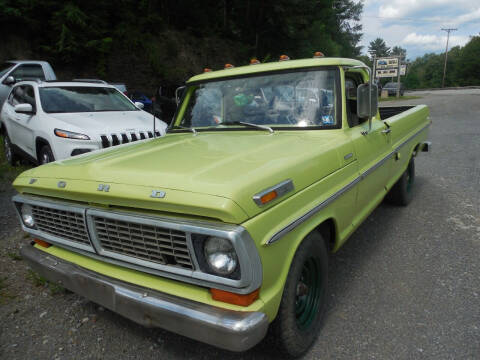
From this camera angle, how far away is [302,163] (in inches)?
90.9

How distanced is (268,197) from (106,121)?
4.51 m

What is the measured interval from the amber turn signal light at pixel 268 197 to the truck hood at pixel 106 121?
4027mm

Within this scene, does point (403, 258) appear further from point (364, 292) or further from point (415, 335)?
point (415, 335)

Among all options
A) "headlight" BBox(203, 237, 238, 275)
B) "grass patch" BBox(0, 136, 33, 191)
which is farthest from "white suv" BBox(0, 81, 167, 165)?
"headlight" BBox(203, 237, 238, 275)

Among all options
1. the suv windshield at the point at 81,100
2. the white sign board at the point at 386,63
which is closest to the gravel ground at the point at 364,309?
the suv windshield at the point at 81,100

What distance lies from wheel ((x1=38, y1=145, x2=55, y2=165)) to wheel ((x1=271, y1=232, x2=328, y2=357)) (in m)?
4.47

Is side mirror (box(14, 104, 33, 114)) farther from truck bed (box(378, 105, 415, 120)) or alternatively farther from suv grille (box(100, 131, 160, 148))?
truck bed (box(378, 105, 415, 120))

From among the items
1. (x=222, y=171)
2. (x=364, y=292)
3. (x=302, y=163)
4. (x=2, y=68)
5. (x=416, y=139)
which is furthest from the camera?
(x=2, y=68)

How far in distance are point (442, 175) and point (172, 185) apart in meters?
6.03

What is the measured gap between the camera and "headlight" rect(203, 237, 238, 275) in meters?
1.79

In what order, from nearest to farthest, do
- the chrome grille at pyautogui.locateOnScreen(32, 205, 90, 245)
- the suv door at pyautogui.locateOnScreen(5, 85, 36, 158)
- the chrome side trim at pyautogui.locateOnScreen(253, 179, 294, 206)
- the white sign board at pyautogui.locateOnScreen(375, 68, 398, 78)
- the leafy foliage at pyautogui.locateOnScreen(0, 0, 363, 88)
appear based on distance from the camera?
the chrome side trim at pyautogui.locateOnScreen(253, 179, 294, 206), the chrome grille at pyautogui.locateOnScreen(32, 205, 90, 245), the suv door at pyautogui.locateOnScreen(5, 85, 36, 158), the leafy foliage at pyautogui.locateOnScreen(0, 0, 363, 88), the white sign board at pyautogui.locateOnScreen(375, 68, 398, 78)

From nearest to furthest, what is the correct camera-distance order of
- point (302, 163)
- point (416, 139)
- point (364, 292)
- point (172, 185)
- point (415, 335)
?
point (172, 185), point (302, 163), point (415, 335), point (364, 292), point (416, 139)

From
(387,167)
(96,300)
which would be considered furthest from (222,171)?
(387,167)

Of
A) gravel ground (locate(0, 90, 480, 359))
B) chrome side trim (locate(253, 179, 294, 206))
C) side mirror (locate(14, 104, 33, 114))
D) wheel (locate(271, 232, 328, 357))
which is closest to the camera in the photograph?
chrome side trim (locate(253, 179, 294, 206))
